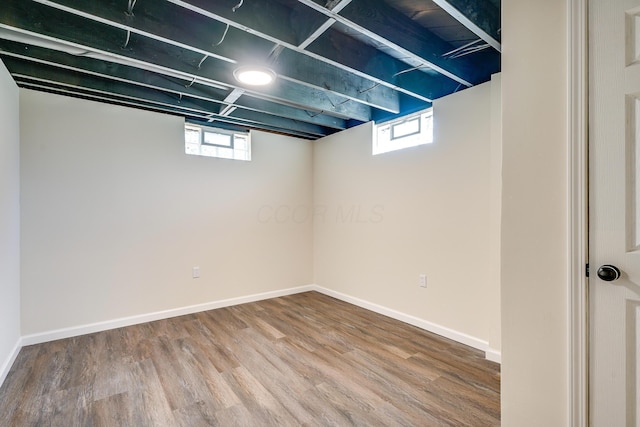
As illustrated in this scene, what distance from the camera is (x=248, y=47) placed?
2203 millimetres

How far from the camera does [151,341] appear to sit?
279 cm

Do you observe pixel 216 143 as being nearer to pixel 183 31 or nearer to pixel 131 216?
pixel 131 216

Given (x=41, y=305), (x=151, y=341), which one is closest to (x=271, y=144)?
(x=151, y=341)

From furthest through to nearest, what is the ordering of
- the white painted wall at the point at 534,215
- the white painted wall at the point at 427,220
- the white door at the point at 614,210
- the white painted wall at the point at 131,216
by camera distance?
the white painted wall at the point at 131,216, the white painted wall at the point at 427,220, the white painted wall at the point at 534,215, the white door at the point at 614,210

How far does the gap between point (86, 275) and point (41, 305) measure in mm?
403

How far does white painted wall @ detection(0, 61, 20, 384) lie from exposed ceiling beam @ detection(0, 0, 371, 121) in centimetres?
69

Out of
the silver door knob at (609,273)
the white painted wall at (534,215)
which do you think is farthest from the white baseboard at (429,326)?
the silver door knob at (609,273)

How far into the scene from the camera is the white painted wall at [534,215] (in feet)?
4.05

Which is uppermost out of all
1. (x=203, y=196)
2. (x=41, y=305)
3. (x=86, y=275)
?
(x=203, y=196)

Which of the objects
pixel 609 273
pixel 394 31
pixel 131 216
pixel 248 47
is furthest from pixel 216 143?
pixel 609 273

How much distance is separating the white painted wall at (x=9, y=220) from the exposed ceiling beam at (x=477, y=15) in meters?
3.07

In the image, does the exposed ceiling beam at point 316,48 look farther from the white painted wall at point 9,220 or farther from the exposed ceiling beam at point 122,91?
the white painted wall at point 9,220

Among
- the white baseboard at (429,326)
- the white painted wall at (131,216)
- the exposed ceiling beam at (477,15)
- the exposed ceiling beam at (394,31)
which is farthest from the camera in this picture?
the white painted wall at (131,216)

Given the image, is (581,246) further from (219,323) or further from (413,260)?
(219,323)
